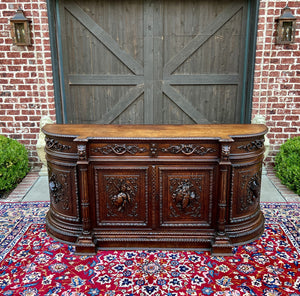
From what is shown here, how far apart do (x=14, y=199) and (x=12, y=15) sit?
264 cm

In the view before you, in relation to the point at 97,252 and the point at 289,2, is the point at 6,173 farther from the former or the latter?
the point at 289,2

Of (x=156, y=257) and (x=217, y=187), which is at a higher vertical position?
(x=217, y=187)

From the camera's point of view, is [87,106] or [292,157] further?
[87,106]

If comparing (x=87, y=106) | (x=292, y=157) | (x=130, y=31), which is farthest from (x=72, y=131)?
(x=292, y=157)

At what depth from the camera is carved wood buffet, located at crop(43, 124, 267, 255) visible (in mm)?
3170

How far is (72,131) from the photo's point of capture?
3.40 meters

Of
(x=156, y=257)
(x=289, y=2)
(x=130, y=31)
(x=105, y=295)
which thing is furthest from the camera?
(x=130, y=31)

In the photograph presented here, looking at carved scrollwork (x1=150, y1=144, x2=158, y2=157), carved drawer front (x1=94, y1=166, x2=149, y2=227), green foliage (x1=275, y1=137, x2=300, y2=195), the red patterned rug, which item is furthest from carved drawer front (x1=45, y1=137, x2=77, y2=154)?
green foliage (x1=275, y1=137, x2=300, y2=195)

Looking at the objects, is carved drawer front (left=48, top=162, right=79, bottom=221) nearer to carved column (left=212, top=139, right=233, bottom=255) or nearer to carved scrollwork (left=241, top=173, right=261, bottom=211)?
carved column (left=212, top=139, right=233, bottom=255)

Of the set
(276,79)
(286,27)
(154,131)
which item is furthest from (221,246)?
(286,27)

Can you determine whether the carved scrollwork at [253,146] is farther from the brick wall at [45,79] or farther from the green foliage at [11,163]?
the green foliage at [11,163]

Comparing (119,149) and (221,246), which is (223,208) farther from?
(119,149)

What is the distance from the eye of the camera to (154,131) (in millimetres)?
3408

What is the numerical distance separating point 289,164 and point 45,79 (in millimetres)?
3745
